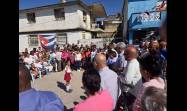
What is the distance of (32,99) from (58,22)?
79.9 feet

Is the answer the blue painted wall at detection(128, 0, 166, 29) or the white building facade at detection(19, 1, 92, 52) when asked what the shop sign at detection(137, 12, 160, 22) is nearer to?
the blue painted wall at detection(128, 0, 166, 29)

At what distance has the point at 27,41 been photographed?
27.9m

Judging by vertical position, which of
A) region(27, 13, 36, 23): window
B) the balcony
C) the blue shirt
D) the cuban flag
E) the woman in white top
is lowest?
the woman in white top

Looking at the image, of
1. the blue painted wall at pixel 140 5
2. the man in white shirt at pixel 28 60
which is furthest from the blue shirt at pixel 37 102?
the blue painted wall at pixel 140 5

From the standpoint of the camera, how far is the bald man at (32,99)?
7.41 ft

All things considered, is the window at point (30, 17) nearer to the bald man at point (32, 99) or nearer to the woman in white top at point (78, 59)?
the woman in white top at point (78, 59)

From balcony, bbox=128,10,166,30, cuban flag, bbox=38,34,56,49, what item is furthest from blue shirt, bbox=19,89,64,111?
balcony, bbox=128,10,166,30

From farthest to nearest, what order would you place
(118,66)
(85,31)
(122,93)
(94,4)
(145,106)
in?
1. (94,4)
2. (85,31)
3. (118,66)
4. (122,93)
5. (145,106)

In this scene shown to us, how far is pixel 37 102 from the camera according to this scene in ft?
7.56

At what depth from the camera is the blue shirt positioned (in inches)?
88.7

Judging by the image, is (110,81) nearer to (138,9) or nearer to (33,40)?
(138,9)
